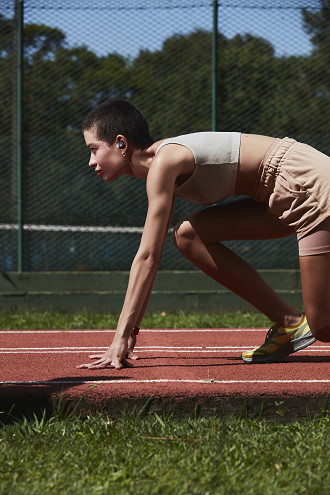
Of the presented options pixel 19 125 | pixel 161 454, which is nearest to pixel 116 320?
pixel 19 125

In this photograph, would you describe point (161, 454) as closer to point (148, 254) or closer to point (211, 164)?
point (148, 254)

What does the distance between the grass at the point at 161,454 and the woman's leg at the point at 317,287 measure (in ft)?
2.27

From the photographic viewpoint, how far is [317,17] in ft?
26.7

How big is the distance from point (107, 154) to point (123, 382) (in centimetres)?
120

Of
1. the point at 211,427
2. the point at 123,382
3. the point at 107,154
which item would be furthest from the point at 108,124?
the point at 211,427

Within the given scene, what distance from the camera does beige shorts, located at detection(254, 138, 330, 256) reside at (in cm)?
374

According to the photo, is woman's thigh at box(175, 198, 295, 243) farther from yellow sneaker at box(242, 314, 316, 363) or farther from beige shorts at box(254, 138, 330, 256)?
yellow sneaker at box(242, 314, 316, 363)

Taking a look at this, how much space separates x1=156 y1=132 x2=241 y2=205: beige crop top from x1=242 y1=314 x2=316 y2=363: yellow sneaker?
900mm

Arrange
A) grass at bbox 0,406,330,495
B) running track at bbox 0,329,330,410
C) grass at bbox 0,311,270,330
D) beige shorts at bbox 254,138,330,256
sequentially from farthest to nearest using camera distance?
1. grass at bbox 0,311,270,330
2. beige shorts at bbox 254,138,330,256
3. running track at bbox 0,329,330,410
4. grass at bbox 0,406,330,495

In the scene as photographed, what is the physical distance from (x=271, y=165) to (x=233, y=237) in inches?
22.3

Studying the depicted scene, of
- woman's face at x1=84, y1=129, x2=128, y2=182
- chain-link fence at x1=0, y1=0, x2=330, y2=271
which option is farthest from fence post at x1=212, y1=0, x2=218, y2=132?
woman's face at x1=84, y1=129, x2=128, y2=182

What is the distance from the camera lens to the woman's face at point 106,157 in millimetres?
3818

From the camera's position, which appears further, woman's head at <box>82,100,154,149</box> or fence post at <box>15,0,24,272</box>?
fence post at <box>15,0,24,272</box>

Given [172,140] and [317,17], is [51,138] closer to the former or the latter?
[317,17]
